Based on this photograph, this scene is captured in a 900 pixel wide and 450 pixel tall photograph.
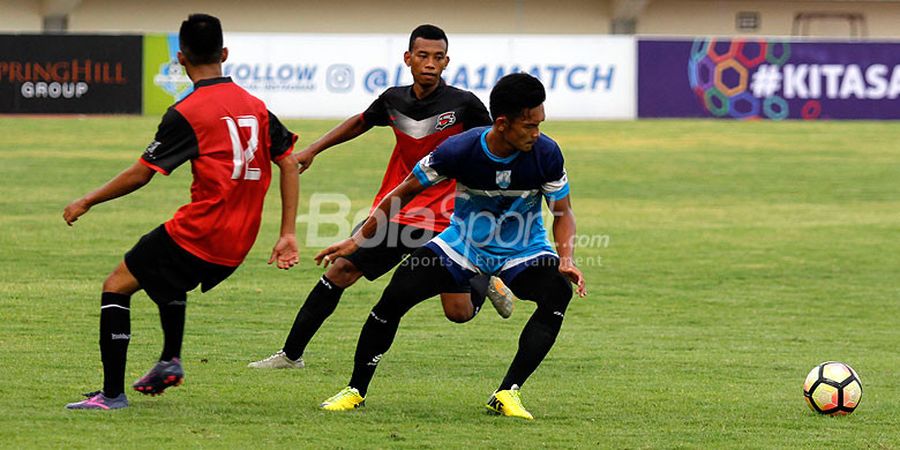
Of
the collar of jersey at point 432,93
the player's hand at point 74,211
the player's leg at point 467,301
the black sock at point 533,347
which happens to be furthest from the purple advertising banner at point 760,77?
the player's hand at point 74,211

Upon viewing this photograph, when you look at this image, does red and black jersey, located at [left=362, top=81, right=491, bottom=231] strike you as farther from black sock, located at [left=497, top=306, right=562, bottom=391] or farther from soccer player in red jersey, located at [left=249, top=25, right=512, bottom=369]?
black sock, located at [left=497, top=306, right=562, bottom=391]

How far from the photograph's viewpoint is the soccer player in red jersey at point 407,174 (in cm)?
876

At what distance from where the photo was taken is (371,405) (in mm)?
7570

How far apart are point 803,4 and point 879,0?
2.58 metres

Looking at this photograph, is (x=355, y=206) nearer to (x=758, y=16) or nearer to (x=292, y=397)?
(x=292, y=397)

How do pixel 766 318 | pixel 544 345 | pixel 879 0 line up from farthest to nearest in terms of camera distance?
pixel 879 0 → pixel 766 318 → pixel 544 345

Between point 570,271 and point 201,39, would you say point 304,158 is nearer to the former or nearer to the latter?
point 201,39

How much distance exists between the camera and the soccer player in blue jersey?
7.27 metres

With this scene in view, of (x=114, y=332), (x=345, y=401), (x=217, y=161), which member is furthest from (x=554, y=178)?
(x=114, y=332)

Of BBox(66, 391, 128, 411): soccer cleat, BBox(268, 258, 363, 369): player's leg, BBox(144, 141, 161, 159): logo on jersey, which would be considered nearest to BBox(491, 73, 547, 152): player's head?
BBox(144, 141, 161, 159): logo on jersey

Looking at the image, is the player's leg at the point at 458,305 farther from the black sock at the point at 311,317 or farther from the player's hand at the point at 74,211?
the player's hand at the point at 74,211

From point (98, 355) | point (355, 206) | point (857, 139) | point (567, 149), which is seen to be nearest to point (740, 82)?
point (857, 139)

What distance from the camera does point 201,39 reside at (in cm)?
688

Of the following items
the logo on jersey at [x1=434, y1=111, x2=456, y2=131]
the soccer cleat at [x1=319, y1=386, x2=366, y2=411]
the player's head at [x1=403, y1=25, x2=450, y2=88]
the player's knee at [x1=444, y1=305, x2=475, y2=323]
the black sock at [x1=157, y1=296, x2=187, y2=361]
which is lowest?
the soccer cleat at [x1=319, y1=386, x2=366, y2=411]
